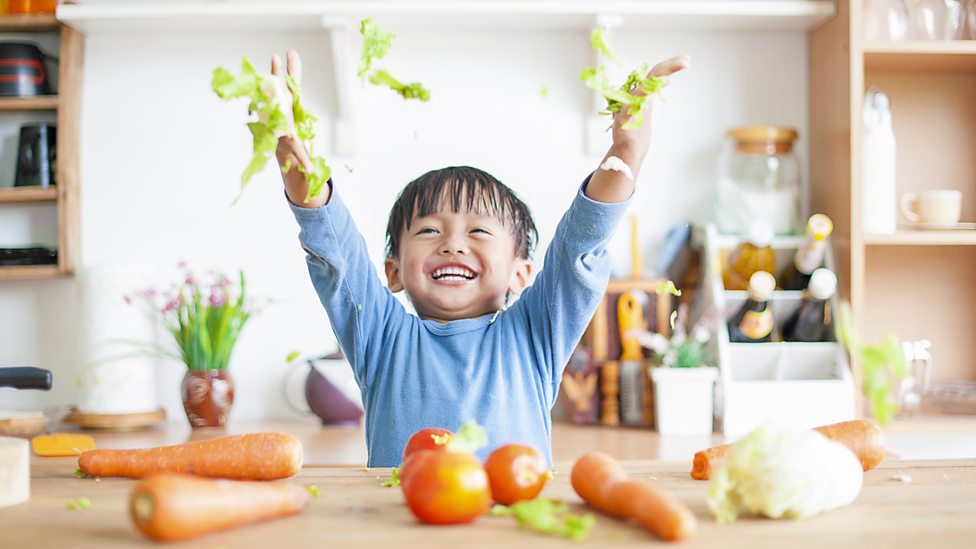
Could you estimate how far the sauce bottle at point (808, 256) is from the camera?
1.80 meters

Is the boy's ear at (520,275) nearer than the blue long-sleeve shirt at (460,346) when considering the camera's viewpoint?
No

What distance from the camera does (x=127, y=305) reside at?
1909 mm

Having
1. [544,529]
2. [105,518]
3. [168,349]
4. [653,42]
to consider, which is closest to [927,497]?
[544,529]

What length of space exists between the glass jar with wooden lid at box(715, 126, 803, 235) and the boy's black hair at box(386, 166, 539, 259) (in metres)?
0.77

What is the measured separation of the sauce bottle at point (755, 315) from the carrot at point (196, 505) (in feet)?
4.18

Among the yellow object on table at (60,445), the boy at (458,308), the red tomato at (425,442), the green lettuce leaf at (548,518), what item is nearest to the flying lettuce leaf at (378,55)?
the boy at (458,308)

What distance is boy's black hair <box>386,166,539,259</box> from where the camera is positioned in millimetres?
1222

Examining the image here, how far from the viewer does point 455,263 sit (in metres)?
1.17

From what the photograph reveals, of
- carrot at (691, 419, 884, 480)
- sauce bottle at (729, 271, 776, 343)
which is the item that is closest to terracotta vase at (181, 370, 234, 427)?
sauce bottle at (729, 271, 776, 343)

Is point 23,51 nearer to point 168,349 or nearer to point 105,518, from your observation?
point 168,349

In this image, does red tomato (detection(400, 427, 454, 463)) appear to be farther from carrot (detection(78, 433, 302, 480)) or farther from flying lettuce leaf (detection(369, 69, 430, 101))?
flying lettuce leaf (detection(369, 69, 430, 101))

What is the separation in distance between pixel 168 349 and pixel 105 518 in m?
1.35

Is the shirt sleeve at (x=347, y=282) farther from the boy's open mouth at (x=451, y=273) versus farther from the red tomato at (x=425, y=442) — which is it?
the red tomato at (x=425, y=442)

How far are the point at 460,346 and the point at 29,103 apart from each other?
1.24 metres
